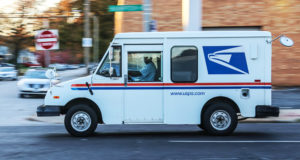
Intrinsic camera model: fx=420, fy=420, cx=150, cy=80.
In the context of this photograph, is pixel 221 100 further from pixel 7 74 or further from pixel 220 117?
pixel 7 74

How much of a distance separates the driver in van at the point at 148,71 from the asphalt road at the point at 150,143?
1379mm

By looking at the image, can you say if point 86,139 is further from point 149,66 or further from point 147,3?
point 147,3

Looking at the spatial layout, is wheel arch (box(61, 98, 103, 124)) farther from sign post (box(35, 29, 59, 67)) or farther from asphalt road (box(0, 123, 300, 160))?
sign post (box(35, 29, 59, 67))

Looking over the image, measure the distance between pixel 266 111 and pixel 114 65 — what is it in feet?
11.9

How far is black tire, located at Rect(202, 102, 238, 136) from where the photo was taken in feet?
31.5

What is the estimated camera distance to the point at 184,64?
9.70 metres

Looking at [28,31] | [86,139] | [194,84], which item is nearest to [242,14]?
[194,84]

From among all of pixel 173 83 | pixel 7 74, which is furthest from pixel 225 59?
pixel 7 74

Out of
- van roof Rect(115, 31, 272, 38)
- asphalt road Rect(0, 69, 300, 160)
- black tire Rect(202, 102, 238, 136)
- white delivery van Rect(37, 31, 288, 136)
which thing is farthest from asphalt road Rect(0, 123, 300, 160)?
van roof Rect(115, 31, 272, 38)

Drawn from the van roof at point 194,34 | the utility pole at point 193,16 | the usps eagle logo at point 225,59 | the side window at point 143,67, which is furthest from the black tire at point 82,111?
the utility pole at point 193,16

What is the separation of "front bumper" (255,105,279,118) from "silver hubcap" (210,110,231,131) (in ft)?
2.27

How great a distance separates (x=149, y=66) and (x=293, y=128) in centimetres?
456

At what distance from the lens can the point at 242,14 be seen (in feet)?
72.3

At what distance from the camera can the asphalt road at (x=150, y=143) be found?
767cm
